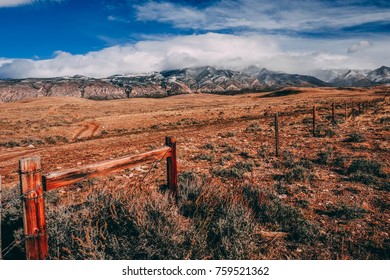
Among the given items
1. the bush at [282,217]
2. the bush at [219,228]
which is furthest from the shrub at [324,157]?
the bush at [219,228]

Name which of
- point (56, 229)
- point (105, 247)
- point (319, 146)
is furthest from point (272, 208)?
point (319, 146)

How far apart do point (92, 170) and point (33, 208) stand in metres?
0.90

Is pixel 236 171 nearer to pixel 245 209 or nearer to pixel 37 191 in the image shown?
pixel 245 209

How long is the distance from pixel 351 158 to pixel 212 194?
6720mm

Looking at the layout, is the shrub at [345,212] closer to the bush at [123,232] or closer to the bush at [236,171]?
the bush at [236,171]

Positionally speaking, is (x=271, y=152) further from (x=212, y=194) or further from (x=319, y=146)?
(x=212, y=194)

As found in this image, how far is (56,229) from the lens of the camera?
4219 mm

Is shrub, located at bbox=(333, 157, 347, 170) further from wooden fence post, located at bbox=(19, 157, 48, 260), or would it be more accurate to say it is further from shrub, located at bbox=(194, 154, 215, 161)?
wooden fence post, located at bbox=(19, 157, 48, 260)

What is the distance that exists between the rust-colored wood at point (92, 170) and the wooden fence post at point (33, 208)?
0.14 meters

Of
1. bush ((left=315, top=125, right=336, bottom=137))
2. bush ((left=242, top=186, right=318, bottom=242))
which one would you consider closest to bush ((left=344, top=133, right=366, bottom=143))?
bush ((left=315, top=125, right=336, bottom=137))

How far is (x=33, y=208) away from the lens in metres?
3.63

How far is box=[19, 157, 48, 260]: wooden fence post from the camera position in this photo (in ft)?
11.5
